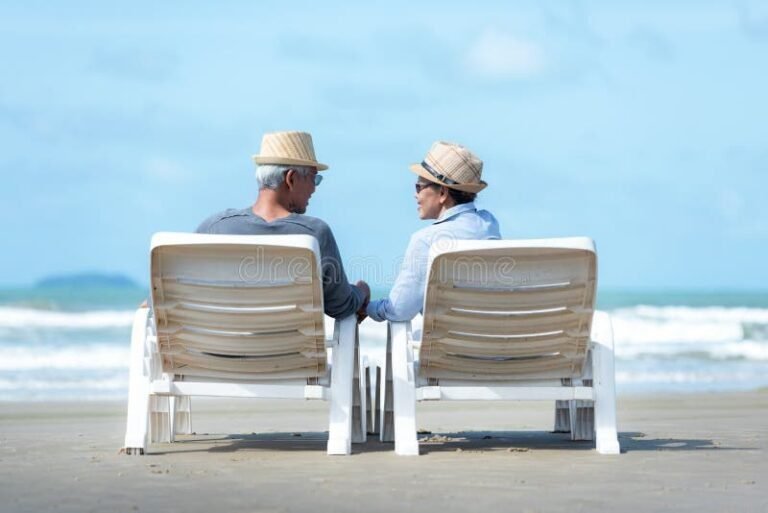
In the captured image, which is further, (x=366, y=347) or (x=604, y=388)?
(x=366, y=347)

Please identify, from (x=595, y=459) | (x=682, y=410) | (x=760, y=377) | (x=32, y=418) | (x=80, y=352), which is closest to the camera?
(x=595, y=459)

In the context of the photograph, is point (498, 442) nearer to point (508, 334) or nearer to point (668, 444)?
point (668, 444)

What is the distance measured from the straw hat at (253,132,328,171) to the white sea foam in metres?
23.9

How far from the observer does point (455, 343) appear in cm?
→ 552

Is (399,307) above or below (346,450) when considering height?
above

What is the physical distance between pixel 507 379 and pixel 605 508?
179 cm

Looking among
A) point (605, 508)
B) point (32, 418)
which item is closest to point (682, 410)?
point (32, 418)

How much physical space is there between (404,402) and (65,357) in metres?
16.2

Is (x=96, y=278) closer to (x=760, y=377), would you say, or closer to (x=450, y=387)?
(x=760, y=377)

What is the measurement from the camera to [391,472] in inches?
190

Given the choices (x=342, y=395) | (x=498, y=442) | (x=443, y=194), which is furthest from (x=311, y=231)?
(x=498, y=442)

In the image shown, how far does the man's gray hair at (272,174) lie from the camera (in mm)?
5703

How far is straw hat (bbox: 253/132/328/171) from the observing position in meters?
5.71

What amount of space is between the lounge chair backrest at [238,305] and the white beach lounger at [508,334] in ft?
1.59
